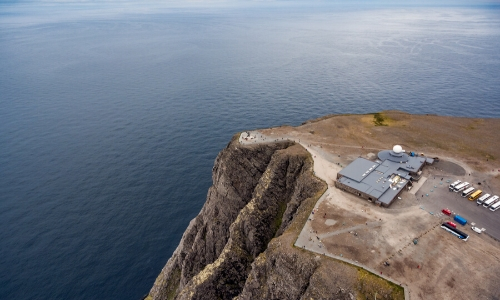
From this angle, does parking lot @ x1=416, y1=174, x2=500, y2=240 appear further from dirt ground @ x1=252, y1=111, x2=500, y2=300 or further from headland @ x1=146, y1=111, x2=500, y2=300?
dirt ground @ x1=252, y1=111, x2=500, y2=300

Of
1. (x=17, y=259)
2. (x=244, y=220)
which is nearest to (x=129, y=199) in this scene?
(x=17, y=259)

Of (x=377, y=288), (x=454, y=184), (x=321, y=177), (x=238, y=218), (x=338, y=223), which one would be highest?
(x=377, y=288)

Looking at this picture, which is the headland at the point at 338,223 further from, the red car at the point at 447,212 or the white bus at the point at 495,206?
the white bus at the point at 495,206

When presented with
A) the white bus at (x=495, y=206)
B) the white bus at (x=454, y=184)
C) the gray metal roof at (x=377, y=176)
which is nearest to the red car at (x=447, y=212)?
the gray metal roof at (x=377, y=176)

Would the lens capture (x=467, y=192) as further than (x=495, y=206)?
Yes

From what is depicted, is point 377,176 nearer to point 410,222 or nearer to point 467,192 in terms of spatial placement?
point 410,222

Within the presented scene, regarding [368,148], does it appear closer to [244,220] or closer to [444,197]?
[444,197]

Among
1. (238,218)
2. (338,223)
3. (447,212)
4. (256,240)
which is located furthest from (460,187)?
(238,218)
